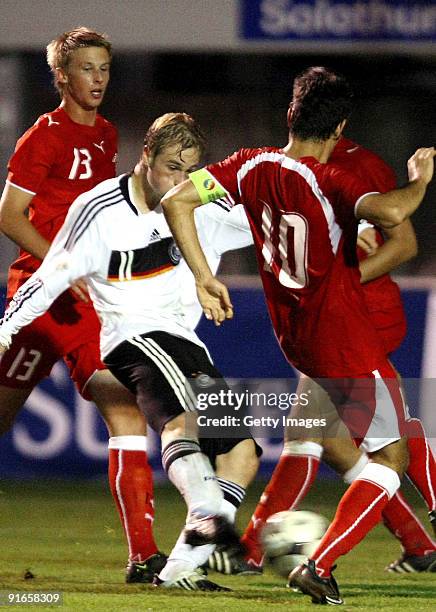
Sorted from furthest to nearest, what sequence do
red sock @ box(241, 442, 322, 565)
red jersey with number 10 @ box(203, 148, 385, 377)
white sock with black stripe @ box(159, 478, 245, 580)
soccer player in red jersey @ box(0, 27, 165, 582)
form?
1. soccer player in red jersey @ box(0, 27, 165, 582)
2. red sock @ box(241, 442, 322, 565)
3. white sock with black stripe @ box(159, 478, 245, 580)
4. red jersey with number 10 @ box(203, 148, 385, 377)

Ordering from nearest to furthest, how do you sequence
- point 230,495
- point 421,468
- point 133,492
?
point 230,495 → point 133,492 → point 421,468

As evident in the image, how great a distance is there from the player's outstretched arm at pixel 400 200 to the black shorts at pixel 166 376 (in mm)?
926

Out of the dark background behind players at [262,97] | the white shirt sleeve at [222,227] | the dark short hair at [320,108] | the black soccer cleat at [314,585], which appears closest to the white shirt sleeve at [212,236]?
the white shirt sleeve at [222,227]

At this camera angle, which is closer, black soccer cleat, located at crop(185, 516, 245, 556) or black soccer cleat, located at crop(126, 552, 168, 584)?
black soccer cleat, located at crop(185, 516, 245, 556)

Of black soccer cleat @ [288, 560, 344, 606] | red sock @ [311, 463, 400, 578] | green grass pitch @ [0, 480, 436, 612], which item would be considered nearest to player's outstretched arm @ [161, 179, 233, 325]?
red sock @ [311, 463, 400, 578]

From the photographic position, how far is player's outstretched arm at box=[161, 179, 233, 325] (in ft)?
16.0

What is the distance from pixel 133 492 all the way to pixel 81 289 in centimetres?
78

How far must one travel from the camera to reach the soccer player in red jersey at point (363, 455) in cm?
546

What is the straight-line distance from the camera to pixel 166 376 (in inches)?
209

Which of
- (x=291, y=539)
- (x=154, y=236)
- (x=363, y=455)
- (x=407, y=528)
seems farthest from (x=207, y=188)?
(x=407, y=528)

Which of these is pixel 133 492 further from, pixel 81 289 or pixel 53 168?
pixel 53 168

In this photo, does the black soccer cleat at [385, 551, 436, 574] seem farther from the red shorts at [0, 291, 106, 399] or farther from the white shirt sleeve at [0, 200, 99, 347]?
the white shirt sleeve at [0, 200, 99, 347]

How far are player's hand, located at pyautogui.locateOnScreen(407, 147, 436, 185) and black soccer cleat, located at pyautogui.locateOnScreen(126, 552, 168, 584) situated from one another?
159 cm

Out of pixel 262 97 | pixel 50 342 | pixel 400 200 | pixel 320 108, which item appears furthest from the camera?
pixel 262 97
